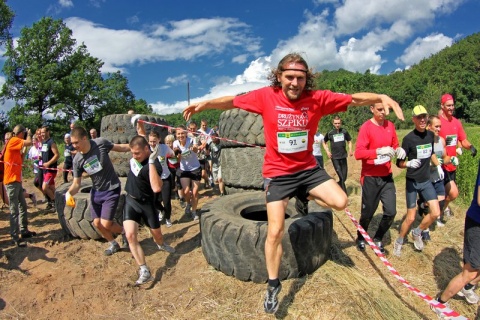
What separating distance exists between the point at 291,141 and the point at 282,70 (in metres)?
0.63

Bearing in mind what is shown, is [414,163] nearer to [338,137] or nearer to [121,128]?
[338,137]

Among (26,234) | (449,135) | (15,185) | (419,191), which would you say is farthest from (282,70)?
(26,234)

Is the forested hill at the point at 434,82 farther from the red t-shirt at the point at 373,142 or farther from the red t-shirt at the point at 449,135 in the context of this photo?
the red t-shirt at the point at 373,142

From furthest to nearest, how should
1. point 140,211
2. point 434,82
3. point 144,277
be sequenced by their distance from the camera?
point 434,82
point 140,211
point 144,277

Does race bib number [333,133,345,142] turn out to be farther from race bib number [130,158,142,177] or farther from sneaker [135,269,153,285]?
sneaker [135,269,153,285]

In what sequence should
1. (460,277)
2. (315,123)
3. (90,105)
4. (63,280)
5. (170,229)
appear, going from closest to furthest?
(460,277)
(315,123)
(63,280)
(170,229)
(90,105)

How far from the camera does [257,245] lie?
3244 millimetres

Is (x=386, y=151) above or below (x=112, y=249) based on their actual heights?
above

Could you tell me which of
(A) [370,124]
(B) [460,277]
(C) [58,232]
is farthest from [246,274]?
(C) [58,232]

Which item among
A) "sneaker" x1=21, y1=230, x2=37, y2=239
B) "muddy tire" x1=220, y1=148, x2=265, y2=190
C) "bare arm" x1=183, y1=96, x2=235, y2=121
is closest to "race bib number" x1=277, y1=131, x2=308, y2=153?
"bare arm" x1=183, y1=96, x2=235, y2=121

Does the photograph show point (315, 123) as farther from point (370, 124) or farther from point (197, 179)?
point (197, 179)

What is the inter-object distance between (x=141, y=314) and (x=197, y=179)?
305cm

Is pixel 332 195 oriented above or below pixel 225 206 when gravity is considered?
above

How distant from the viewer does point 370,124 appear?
3977mm
